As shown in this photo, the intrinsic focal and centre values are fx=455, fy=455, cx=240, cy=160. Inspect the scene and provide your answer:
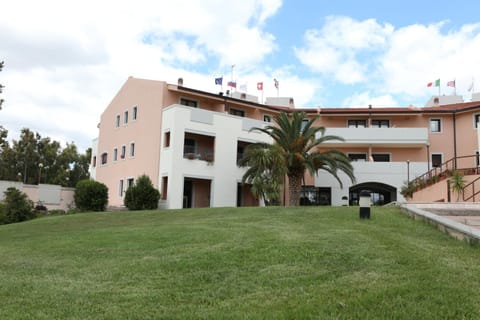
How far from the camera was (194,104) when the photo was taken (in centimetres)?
3341

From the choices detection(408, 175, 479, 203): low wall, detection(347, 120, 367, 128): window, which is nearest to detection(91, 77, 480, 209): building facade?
detection(347, 120, 367, 128): window

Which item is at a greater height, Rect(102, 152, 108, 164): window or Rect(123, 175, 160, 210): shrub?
Rect(102, 152, 108, 164): window

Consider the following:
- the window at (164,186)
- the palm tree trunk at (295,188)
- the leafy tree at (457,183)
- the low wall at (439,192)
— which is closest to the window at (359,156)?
the palm tree trunk at (295,188)

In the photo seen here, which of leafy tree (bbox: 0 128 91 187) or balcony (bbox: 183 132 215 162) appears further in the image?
leafy tree (bbox: 0 128 91 187)

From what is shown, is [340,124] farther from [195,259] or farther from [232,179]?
[195,259]

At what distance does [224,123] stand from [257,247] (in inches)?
933

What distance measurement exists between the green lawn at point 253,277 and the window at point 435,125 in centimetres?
2965

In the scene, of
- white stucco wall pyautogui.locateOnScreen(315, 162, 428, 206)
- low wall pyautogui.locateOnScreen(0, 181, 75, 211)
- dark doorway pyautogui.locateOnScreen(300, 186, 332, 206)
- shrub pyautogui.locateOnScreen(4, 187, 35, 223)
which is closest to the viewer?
shrub pyautogui.locateOnScreen(4, 187, 35, 223)

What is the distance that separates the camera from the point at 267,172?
28312 millimetres

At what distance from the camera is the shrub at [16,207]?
2828cm

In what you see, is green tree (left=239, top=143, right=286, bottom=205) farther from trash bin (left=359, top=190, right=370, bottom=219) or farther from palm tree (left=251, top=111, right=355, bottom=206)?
trash bin (left=359, top=190, right=370, bottom=219)

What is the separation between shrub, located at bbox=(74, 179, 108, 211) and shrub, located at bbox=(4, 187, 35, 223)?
318cm

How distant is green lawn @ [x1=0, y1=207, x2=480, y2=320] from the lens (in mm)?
4887

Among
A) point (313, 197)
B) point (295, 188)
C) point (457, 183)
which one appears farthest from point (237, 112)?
point (457, 183)
